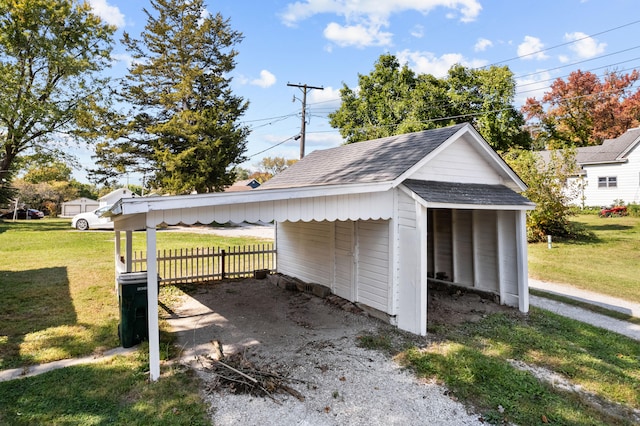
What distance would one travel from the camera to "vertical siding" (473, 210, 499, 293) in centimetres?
814

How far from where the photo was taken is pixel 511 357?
525 cm

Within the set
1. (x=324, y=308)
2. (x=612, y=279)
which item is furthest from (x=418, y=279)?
(x=612, y=279)

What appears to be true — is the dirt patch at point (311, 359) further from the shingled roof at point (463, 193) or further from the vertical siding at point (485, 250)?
the shingled roof at point (463, 193)

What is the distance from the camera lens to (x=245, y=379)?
438 cm

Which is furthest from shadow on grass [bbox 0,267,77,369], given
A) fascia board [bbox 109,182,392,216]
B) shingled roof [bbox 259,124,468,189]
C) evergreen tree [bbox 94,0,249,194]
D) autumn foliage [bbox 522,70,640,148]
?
autumn foliage [bbox 522,70,640,148]

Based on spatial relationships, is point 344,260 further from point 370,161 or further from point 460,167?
point 460,167

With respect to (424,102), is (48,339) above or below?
below

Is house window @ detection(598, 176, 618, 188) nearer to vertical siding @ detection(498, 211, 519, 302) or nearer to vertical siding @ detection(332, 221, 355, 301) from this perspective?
vertical siding @ detection(498, 211, 519, 302)

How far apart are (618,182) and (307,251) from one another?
2630 cm

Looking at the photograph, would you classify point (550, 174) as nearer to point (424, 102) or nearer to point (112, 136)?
point (424, 102)

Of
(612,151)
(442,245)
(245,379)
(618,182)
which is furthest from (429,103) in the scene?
(245,379)

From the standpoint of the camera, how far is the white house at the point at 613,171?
23406 millimetres

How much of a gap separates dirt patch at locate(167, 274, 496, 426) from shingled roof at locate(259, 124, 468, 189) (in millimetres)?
2778

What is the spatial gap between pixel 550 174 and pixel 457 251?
8.90 meters
